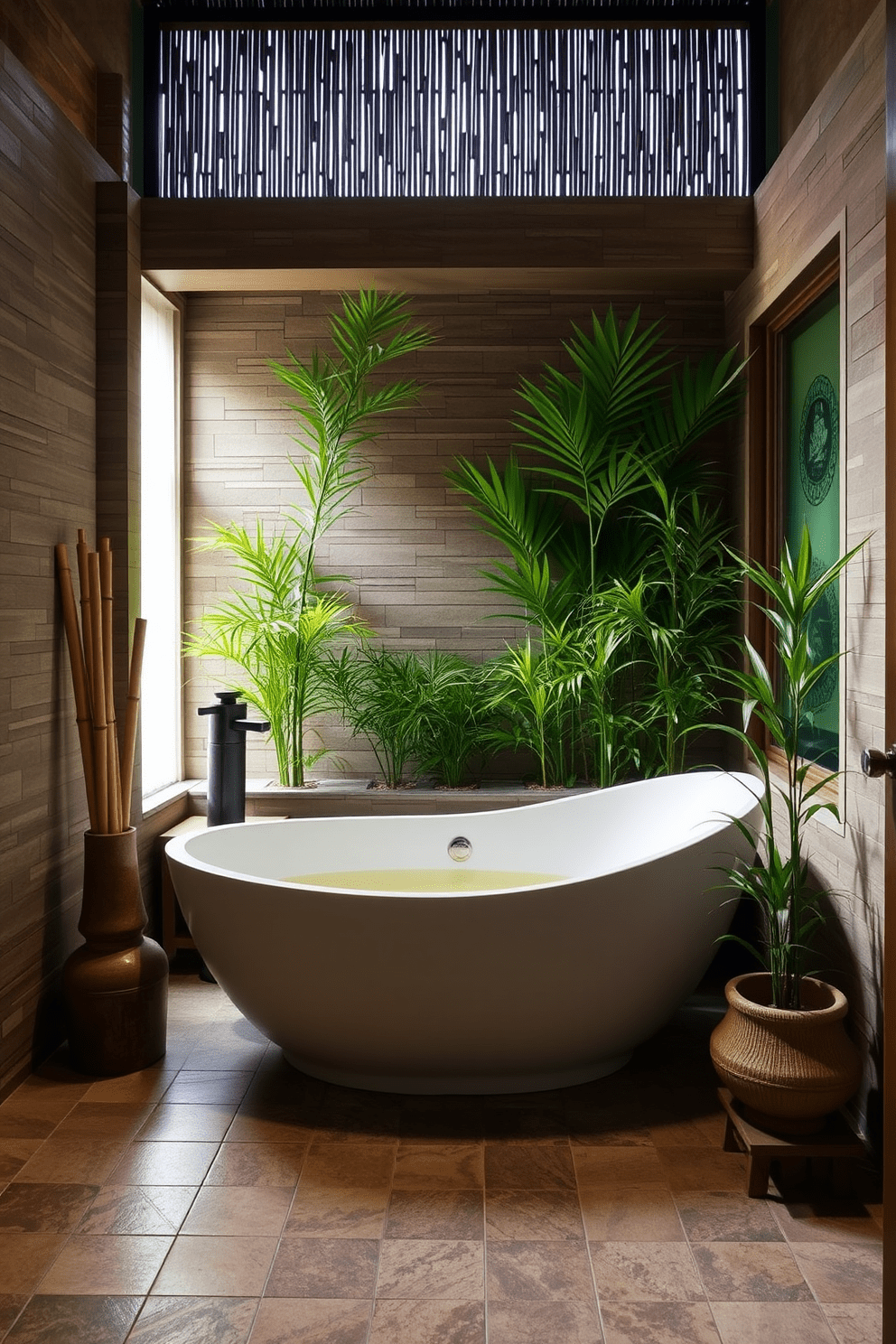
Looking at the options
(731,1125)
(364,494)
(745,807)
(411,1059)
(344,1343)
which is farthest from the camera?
(364,494)

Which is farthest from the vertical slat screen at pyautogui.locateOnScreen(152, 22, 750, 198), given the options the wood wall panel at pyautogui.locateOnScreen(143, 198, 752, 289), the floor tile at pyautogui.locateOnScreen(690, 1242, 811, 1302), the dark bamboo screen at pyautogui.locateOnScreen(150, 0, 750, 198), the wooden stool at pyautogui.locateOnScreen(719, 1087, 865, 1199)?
the floor tile at pyautogui.locateOnScreen(690, 1242, 811, 1302)

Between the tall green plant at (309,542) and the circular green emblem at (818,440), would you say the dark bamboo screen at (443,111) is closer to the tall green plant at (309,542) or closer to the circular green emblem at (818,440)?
the tall green plant at (309,542)

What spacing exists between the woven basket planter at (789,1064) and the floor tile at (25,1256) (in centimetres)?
143

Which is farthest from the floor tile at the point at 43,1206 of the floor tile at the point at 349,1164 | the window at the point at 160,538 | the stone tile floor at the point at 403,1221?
the window at the point at 160,538

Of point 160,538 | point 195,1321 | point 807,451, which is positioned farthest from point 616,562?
point 195,1321

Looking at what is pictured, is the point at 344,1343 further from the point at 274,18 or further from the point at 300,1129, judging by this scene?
the point at 274,18

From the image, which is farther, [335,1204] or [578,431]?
[578,431]

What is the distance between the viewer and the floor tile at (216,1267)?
2.05 m

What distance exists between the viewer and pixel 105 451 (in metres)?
3.56

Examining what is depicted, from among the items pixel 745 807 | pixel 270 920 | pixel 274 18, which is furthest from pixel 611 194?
pixel 270 920

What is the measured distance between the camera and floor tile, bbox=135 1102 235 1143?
8.73 feet

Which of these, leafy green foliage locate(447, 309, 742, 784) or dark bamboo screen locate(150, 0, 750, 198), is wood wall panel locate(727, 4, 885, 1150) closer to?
leafy green foliage locate(447, 309, 742, 784)

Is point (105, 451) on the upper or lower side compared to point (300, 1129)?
upper

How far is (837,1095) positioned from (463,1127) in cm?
87
